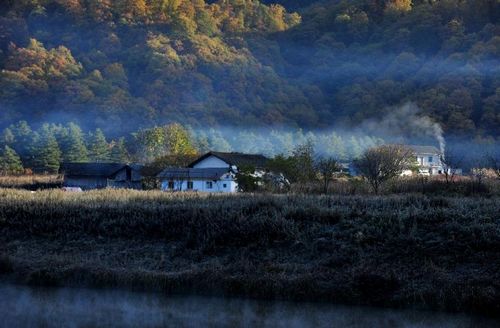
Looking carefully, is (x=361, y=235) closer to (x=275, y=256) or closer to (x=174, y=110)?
(x=275, y=256)

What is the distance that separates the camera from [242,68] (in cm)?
10731

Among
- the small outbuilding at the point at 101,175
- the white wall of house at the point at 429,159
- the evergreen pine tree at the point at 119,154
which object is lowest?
the small outbuilding at the point at 101,175

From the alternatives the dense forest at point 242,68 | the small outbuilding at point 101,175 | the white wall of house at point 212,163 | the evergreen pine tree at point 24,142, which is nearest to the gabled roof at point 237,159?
the white wall of house at point 212,163

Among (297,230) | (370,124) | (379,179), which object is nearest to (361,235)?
(297,230)

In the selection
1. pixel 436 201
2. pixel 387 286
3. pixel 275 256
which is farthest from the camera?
pixel 436 201

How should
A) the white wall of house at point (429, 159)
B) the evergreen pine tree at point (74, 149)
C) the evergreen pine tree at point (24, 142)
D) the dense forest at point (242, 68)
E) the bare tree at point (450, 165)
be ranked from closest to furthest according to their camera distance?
the bare tree at point (450, 165), the white wall of house at point (429, 159), the evergreen pine tree at point (74, 149), the evergreen pine tree at point (24, 142), the dense forest at point (242, 68)

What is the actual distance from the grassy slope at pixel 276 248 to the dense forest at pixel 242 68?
179 ft

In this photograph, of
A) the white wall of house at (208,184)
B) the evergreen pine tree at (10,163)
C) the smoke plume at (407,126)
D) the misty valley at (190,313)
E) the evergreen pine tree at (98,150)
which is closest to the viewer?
the misty valley at (190,313)

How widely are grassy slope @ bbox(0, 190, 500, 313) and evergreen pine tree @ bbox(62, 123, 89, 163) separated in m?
55.5

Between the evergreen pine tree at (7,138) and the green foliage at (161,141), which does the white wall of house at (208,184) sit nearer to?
the green foliage at (161,141)

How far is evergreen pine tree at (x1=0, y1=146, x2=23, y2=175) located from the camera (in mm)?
71625

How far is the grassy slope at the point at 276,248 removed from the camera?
13562 millimetres

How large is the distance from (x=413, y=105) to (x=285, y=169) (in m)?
45.0

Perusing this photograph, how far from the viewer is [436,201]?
20.1 meters
